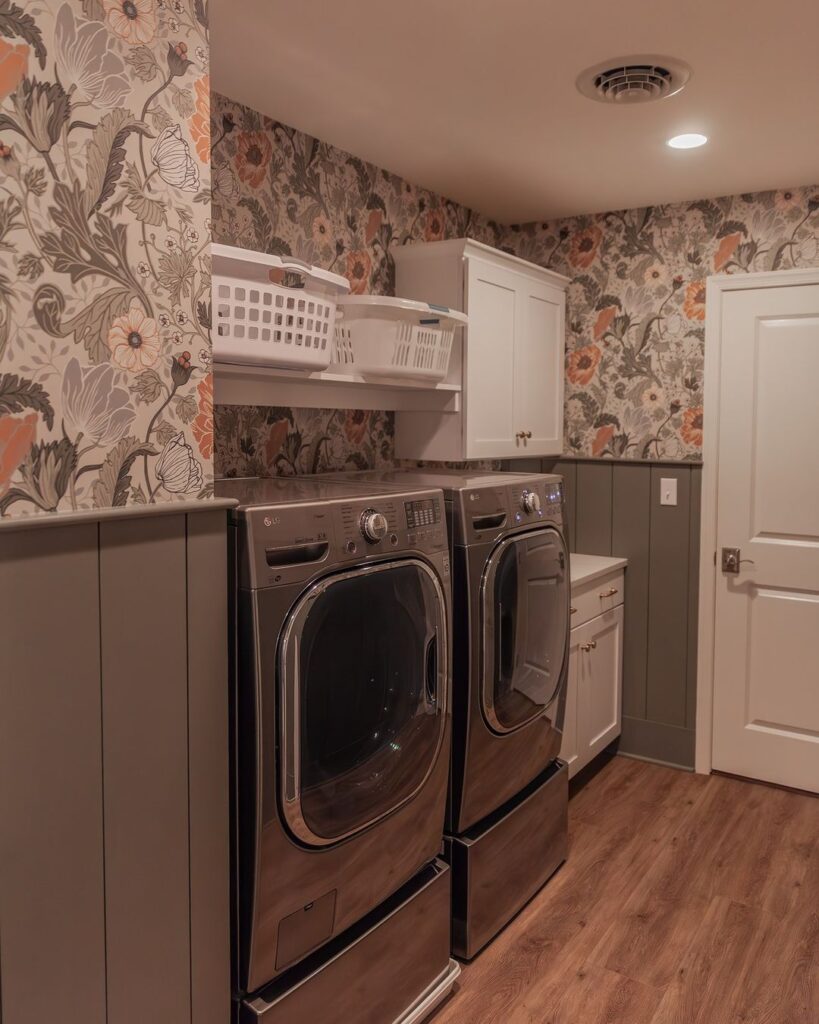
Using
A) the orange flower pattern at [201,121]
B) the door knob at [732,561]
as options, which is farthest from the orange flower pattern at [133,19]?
the door knob at [732,561]

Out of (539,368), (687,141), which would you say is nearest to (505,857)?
(539,368)

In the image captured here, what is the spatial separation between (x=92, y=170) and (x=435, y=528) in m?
1.09

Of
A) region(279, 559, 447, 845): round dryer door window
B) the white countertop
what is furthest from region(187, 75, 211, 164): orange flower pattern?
the white countertop

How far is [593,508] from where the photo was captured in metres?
3.84

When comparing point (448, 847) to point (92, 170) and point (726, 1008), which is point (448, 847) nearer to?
point (726, 1008)

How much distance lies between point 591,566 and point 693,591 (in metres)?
0.47

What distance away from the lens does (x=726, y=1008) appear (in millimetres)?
2195

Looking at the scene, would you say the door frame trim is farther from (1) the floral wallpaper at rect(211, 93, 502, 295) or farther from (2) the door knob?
(1) the floral wallpaper at rect(211, 93, 502, 295)

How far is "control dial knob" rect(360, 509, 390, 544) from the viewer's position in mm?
1866

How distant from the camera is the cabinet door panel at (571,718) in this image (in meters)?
3.17

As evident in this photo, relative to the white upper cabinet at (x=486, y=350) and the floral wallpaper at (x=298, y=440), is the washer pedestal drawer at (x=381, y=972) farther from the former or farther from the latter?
the white upper cabinet at (x=486, y=350)

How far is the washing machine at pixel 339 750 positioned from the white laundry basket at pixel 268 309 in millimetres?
336

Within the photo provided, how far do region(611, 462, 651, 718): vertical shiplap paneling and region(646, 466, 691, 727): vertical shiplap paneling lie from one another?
26 mm

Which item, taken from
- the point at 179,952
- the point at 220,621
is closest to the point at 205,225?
the point at 220,621
